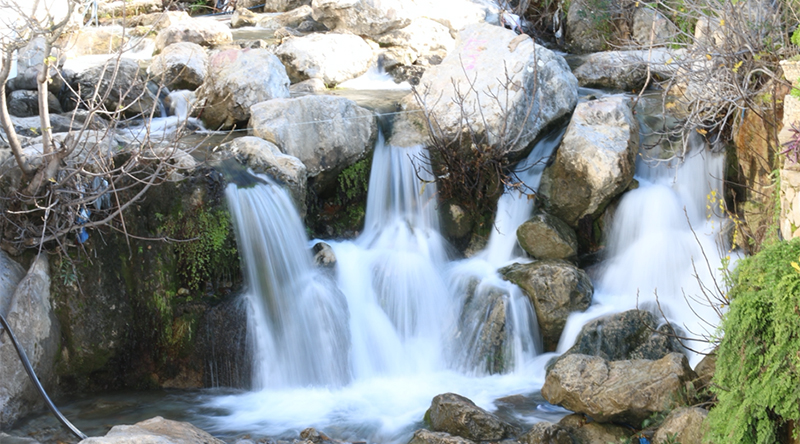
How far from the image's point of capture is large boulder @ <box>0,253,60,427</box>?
521cm

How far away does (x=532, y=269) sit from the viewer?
688 centimetres

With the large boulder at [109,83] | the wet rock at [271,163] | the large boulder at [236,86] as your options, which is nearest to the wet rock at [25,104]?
the large boulder at [109,83]

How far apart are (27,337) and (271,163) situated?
2.70 m

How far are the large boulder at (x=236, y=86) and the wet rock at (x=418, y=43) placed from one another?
3059mm

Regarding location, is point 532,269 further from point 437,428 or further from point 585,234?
point 437,428

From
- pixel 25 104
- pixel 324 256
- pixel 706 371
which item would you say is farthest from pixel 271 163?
pixel 706 371

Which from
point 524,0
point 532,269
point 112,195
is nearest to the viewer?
point 112,195

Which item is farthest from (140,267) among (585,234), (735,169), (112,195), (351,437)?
(735,169)

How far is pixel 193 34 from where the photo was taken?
11438 millimetres

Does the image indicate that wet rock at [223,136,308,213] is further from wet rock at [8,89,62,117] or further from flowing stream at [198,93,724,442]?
wet rock at [8,89,62,117]

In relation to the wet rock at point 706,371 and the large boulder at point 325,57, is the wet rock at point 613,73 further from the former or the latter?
the wet rock at point 706,371

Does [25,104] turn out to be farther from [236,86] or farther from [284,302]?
[284,302]

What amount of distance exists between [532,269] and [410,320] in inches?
50.8

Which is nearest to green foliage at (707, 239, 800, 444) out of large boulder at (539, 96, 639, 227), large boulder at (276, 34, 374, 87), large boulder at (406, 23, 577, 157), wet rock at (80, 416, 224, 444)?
wet rock at (80, 416, 224, 444)
